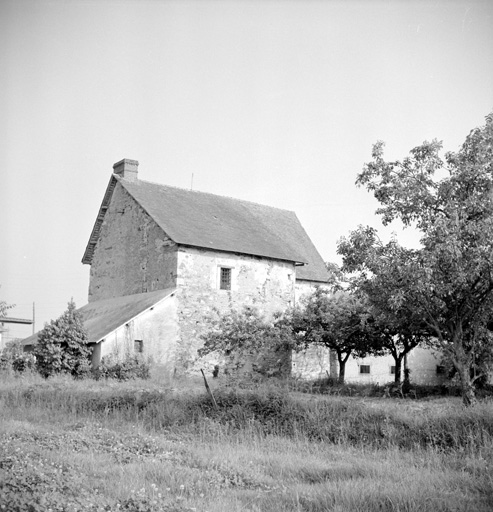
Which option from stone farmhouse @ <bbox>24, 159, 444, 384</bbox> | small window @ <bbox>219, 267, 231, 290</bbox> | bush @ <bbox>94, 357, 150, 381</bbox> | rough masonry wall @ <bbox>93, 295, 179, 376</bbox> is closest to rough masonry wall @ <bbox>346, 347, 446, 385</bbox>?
stone farmhouse @ <bbox>24, 159, 444, 384</bbox>

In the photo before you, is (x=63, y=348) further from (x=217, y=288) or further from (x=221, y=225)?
(x=221, y=225)

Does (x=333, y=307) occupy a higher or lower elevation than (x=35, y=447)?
higher

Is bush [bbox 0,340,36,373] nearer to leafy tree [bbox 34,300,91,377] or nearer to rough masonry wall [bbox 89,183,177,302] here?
leafy tree [bbox 34,300,91,377]

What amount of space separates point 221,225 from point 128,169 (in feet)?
19.8

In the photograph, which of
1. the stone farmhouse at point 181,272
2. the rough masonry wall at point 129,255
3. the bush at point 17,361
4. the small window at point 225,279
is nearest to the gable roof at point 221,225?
the stone farmhouse at point 181,272

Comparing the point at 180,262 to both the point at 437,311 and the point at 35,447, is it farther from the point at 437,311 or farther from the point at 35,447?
the point at 35,447

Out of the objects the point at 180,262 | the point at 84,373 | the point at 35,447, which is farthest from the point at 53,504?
the point at 180,262

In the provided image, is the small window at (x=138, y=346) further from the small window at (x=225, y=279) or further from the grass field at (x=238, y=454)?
the grass field at (x=238, y=454)

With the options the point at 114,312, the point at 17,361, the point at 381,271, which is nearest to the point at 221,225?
the point at 114,312

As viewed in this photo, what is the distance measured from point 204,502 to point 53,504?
2.02 m

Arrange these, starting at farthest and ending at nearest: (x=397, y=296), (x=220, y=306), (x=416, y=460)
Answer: (x=220, y=306) → (x=397, y=296) → (x=416, y=460)

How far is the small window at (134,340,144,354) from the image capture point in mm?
26484

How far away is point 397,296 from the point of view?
17.0 metres

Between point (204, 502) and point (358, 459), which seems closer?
point (204, 502)
